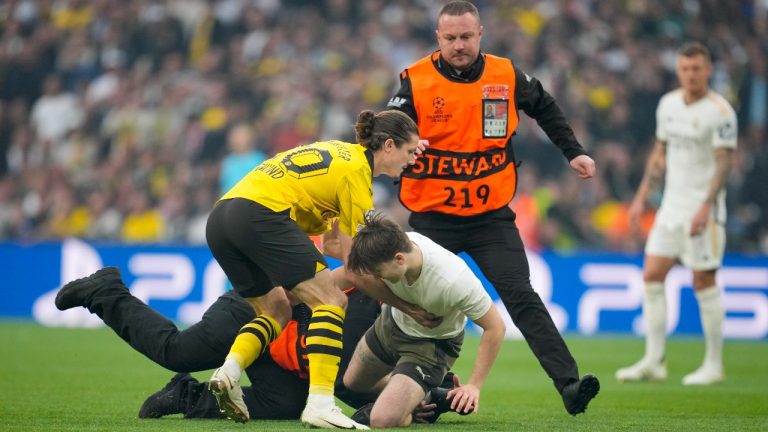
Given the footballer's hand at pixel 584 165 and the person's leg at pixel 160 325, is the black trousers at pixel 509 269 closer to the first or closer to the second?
the footballer's hand at pixel 584 165

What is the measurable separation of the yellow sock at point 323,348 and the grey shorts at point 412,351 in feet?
1.82

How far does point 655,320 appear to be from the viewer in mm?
10078

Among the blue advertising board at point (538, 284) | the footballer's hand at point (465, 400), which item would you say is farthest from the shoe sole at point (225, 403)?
the blue advertising board at point (538, 284)

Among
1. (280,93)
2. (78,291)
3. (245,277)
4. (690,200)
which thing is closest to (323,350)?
(245,277)

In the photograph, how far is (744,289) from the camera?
14.0 meters

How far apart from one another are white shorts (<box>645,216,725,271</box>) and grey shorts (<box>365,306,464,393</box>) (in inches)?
149

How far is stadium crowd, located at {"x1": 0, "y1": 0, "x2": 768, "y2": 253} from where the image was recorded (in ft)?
55.0

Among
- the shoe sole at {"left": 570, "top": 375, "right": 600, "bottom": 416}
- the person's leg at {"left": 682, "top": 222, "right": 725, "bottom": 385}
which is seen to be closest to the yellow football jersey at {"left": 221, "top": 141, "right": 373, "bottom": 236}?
the shoe sole at {"left": 570, "top": 375, "right": 600, "bottom": 416}

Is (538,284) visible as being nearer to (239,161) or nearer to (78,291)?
(239,161)

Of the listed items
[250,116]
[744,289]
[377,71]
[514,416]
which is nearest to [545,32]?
[377,71]

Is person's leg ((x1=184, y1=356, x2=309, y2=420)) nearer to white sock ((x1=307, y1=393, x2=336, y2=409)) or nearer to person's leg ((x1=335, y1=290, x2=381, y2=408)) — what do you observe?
person's leg ((x1=335, y1=290, x2=381, y2=408))

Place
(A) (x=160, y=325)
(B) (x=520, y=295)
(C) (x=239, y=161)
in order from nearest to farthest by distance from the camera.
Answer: (A) (x=160, y=325), (B) (x=520, y=295), (C) (x=239, y=161)

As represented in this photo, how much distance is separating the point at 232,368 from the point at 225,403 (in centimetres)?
18

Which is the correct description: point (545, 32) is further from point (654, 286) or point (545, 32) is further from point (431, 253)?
point (431, 253)
